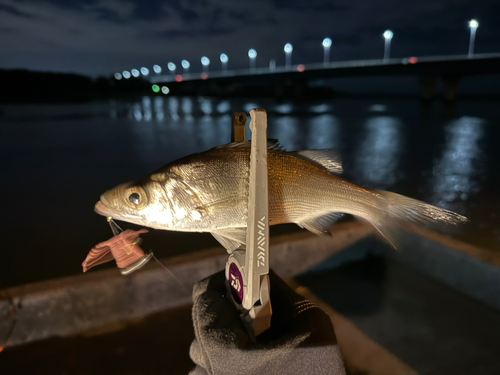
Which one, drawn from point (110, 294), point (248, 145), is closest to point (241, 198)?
point (248, 145)

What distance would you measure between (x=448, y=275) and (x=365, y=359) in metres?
1.26

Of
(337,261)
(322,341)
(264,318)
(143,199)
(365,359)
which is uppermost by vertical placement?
(143,199)

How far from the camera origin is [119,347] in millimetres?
2273

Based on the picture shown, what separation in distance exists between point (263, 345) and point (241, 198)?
2.00 ft

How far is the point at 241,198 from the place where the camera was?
3.23 feet

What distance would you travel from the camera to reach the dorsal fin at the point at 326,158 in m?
1.08

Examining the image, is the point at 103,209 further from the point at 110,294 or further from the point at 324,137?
the point at 324,137

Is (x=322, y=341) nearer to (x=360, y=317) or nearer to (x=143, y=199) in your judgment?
(x=143, y=199)

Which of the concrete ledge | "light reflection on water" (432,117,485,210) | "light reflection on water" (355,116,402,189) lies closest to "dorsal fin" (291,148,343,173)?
the concrete ledge

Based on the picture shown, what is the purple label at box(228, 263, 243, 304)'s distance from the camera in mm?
1175

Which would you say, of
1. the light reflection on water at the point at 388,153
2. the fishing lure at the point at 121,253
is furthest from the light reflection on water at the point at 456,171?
the fishing lure at the point at 121,253

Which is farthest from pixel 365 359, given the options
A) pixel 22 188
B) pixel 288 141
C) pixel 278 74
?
pixel 278 74

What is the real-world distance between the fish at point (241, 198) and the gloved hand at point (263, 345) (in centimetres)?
39

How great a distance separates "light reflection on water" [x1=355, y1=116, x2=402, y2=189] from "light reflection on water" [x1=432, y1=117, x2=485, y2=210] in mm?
936
